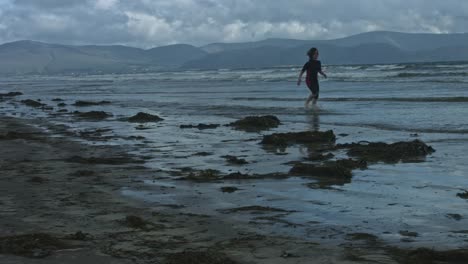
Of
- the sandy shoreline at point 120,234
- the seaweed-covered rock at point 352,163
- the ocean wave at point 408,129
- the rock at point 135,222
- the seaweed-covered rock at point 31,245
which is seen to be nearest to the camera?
the sandy shoreline at point 120,234

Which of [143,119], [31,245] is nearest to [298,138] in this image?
[143,119]

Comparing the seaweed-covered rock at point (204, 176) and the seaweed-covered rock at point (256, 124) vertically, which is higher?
the seaweed-covered rock at point (256, 124)

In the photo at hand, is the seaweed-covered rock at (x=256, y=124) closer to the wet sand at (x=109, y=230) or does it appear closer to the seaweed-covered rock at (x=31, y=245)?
the wet sand at (x=109, y=230)

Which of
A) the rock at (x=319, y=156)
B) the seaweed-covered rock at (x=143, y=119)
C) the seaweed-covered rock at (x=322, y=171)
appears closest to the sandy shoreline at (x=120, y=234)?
the seaweed-covered rock at (x=322, y=171)

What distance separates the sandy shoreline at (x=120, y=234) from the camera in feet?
13.9

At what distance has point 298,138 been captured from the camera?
1101 centimetres

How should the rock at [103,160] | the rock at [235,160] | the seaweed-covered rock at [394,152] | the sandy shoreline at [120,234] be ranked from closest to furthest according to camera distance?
the sandy shoreline at [120,234]
the seaweed-covered rock at [394,152]
the rock at [235,160]
the rock at [103,160]

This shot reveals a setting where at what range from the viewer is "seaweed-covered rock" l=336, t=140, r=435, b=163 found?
862 cm

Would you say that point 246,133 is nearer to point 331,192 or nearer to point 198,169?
point 198,169

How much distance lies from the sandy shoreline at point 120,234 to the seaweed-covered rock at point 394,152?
11.2 feet

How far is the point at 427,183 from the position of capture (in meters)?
6.79

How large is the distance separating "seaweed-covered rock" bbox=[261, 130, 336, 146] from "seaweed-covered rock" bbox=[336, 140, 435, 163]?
56.8 inches

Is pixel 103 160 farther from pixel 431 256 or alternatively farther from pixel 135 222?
pixel 431 256

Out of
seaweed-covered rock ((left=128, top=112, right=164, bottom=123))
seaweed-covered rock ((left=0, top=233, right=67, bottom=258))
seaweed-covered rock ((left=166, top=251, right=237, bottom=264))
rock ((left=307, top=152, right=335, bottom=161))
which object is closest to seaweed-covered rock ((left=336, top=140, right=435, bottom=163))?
rock ((left=307, top=152, right=335, bottom=161))
